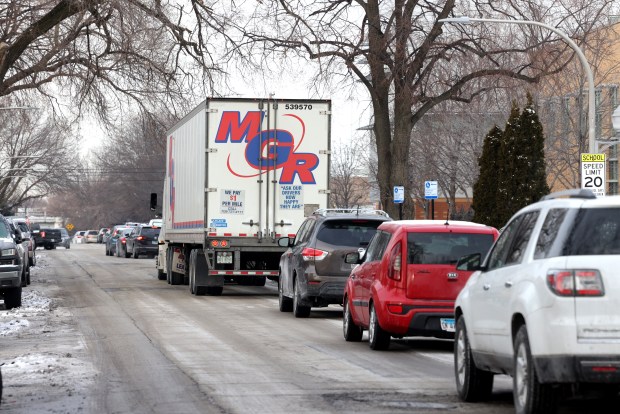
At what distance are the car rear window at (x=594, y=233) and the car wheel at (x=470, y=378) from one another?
2.31 meters

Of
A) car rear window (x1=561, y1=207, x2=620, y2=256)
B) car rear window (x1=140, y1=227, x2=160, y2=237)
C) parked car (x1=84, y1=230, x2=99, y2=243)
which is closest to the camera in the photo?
car rear window (x1=561, y1=207, x2=620, y2=256)

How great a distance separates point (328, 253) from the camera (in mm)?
20609

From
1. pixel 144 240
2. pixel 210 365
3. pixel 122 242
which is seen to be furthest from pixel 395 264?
pixel 122 242

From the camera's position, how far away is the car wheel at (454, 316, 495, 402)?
1060 cm

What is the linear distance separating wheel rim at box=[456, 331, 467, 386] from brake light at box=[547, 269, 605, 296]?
8.15 feet

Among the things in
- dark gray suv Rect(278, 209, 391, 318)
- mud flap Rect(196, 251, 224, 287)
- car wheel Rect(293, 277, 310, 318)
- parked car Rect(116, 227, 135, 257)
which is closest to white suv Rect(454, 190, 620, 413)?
dark gray suv Rect(278, 209, 391, 318)

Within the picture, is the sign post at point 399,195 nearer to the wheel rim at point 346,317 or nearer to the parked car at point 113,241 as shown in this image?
the wheel rim at point 346,317

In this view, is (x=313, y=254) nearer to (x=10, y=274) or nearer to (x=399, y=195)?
(x=10, y=274)

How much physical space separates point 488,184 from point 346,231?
1824cm

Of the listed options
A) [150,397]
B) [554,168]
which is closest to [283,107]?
[150,397]

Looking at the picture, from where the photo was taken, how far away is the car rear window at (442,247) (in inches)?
593

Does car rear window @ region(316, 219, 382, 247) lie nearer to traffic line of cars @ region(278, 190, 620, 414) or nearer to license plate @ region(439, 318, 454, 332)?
license plate @ region(439, 318, 454, 332)

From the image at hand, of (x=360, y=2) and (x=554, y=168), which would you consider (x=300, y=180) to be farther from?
(x=554, y=168)

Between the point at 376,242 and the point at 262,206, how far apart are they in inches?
447
